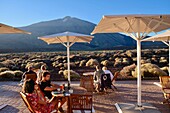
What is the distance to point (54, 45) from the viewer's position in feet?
234

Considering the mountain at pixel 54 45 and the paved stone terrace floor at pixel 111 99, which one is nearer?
the paved stone terrace floor at pixel 111 99

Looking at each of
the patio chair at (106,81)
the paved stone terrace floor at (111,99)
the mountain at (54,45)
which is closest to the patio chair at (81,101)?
the paved stone terrace floor at (111,99)

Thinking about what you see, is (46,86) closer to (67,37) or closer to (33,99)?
(33,99)

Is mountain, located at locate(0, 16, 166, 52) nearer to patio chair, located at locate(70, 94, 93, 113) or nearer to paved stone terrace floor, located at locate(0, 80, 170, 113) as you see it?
paved stone terrace floor, located at locate(0, 80, 170, 113)

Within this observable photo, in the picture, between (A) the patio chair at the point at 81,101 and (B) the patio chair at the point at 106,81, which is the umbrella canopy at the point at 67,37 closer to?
(B) the patio chair at the point at 106,81

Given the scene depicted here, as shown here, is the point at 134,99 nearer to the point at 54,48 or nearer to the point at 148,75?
the point at 148,75

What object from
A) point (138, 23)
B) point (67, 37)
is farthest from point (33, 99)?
point (67, 37)

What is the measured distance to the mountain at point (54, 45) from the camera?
65.7m

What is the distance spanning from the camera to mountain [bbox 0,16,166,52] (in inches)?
2586

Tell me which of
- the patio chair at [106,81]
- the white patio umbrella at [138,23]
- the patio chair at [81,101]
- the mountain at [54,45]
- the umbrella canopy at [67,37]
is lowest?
the patio chair at [81,101]

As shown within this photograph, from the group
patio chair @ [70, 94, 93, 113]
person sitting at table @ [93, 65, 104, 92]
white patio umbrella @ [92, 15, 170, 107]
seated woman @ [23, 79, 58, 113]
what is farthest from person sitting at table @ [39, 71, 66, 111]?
person sitting at table @ [93, 65, 104, 92]

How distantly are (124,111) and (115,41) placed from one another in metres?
89.2

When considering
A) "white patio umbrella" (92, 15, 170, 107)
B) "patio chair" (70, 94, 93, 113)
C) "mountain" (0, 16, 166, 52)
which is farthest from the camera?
"mountain" (0, 16, 166, 52)

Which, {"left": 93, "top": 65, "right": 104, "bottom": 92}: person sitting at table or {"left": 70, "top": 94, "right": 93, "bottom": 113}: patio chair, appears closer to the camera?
{"left": 70, "top": 94, "right": 93, "bottom": 113}: patio chair
